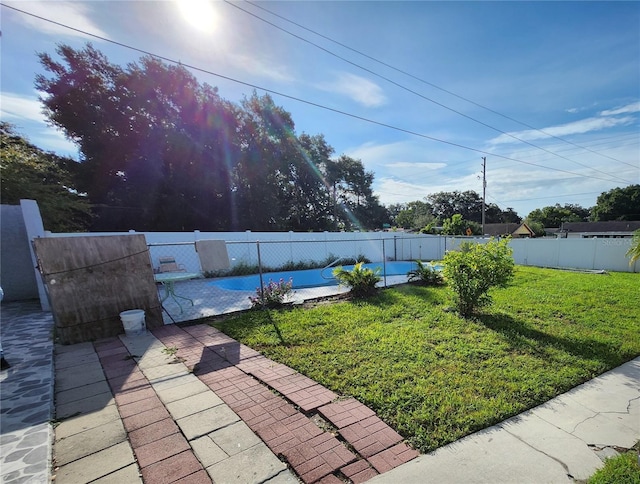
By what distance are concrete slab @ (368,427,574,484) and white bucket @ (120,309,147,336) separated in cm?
420

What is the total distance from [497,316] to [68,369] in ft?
20.9

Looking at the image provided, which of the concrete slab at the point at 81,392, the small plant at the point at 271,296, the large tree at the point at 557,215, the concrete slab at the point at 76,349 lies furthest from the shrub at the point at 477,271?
the large tree at the point at 557,215

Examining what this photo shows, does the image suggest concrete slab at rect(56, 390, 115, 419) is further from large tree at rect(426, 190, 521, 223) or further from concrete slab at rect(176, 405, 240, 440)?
large tree at rect(426, 190, 521, 223)

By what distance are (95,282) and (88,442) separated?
9.90ft

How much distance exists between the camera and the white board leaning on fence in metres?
5.82

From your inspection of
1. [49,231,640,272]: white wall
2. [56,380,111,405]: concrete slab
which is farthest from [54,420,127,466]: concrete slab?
[49,231,640,272]: white wall

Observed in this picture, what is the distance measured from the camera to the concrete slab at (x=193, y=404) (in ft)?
7.88

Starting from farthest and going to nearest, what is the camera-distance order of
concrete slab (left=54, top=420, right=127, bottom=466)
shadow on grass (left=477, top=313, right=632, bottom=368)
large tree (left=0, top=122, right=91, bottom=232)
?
large tree (left=0, top=122, right=91, bottom=232), shadow on grass (left=477, top=313, right=632, bottom=368), concrete slab (left=54, top=420, right=127, bottom=466)

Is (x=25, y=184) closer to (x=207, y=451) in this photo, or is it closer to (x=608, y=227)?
(x=207, y=451)

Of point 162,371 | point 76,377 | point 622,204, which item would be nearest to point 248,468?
point 162,371

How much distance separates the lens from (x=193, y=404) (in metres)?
2.53

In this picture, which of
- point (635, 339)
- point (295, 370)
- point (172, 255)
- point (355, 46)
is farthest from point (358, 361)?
point (172, 255)

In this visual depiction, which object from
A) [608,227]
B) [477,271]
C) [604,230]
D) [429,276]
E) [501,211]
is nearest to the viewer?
[477,271]

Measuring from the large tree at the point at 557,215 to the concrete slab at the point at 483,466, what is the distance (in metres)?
58.1
